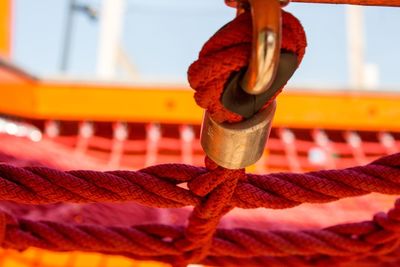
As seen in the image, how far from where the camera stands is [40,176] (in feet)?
1.13

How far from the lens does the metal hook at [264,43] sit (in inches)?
9.0

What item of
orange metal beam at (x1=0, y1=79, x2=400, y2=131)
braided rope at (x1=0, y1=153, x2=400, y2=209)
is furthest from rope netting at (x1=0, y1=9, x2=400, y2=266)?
orange metal beam at (x1=0, y1=79, x2=400, y2=131)

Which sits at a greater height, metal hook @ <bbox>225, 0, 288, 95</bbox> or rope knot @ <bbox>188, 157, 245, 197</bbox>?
metal hook @ <bbox>225, 0, 288, 95</bbox>

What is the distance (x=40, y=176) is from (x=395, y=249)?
→ 13.4 inches

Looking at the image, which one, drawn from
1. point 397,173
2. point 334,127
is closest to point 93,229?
point 397,173

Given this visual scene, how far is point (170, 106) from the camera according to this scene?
1220 millimetres

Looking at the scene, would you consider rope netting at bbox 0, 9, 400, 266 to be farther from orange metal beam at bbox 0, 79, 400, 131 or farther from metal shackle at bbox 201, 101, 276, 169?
orange metal beam at bbox 0, 79, 400, 131

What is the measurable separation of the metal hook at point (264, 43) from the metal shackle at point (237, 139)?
0.10 ft

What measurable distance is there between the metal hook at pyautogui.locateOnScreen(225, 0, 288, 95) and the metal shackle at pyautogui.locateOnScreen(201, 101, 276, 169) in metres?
0.03

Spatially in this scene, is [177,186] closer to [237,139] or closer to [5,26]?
[237,139]

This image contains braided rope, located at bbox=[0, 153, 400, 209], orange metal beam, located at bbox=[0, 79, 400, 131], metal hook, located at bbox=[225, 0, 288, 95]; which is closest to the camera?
metal hook, located at bbox=[225, 0, 288, 95]

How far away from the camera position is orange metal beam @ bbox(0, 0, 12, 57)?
3.98ft

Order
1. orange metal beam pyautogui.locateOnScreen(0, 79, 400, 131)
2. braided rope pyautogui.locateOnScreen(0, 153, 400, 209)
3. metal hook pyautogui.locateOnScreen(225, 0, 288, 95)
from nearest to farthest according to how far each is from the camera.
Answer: metal hook pyautogui.locateOnScreen(225, 0, 288, 95), braided rope pyautogui.locateOnScreen(0, 153, 400, 209), orange metal beam pyautogui.locateOnScreen(0, 79, 400, 131)

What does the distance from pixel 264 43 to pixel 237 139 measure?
61 millimetres
